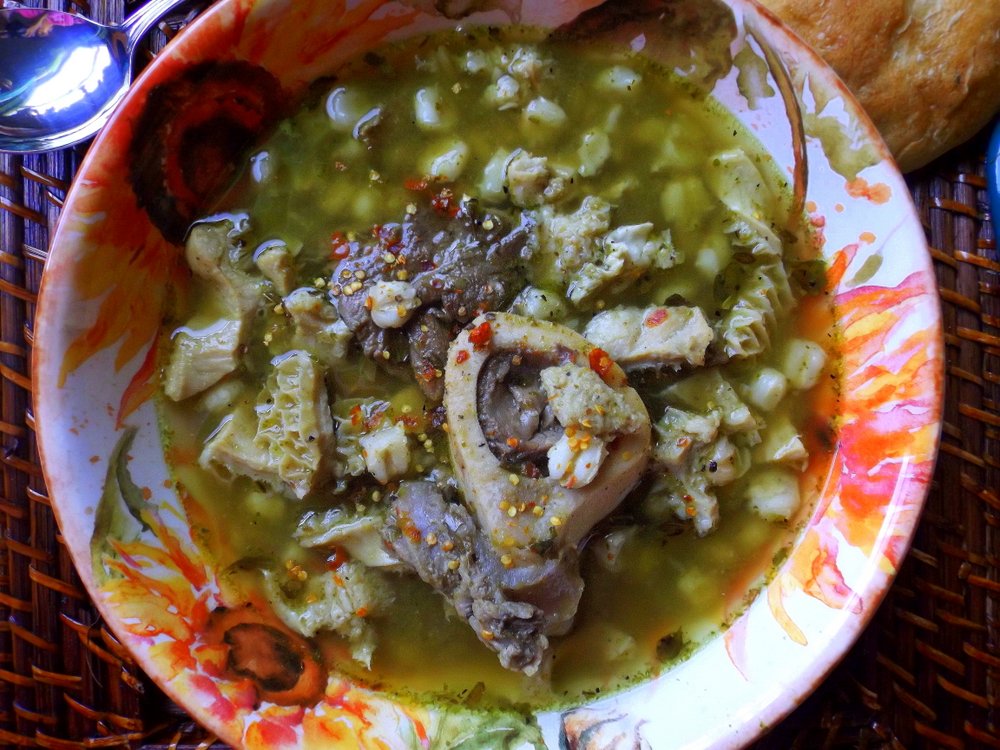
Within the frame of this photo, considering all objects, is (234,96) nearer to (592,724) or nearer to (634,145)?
(634,145)

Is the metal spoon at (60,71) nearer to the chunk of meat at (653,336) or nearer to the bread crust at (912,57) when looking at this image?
the chunk of meat at (653,336)

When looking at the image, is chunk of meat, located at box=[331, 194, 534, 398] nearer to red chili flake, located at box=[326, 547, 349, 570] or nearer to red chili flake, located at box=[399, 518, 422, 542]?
red chili flake, located at box=[399, 518, 422, 542]

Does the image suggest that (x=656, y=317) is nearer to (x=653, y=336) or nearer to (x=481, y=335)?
(x=653, y=336)

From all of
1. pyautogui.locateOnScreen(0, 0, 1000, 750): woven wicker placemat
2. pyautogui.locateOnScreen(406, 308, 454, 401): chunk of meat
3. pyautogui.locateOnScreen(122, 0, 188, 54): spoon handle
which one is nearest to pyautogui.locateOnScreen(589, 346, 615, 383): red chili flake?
pyautogui.locateOnScreen(406, 308, 454, 401): chunk of meat

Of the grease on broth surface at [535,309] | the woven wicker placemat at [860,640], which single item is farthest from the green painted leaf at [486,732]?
the woven wicker placemat at [860,640]

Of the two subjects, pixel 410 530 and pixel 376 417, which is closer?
→ pixel 410 530

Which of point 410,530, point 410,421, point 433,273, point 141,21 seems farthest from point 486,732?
point 141,21
